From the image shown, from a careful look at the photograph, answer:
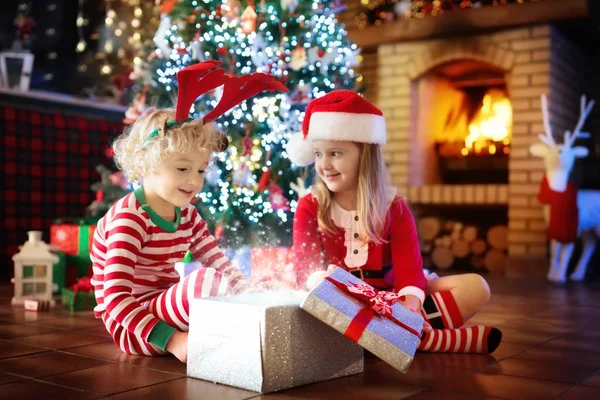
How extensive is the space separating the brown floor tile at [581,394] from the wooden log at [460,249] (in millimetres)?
3426

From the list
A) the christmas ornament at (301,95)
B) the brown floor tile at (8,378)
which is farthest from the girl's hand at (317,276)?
the christmas ornament at (301,95)

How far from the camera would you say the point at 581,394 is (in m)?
1.32

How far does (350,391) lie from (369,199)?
57 centimetres

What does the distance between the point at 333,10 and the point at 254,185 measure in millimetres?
1000

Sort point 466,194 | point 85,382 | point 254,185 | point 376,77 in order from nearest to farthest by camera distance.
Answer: point 85,382
point 254,185
point 466,194
point 376,77

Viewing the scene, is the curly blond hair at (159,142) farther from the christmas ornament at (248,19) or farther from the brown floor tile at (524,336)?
the christmas ornament at (248,19)

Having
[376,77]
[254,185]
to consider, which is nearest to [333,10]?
[254,185]

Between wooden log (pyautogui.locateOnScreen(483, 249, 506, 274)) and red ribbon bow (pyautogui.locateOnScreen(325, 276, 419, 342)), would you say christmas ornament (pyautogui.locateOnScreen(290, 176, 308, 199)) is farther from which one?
wooden log (pyautogui.locateOnScreen(483, 249, 506, 274))

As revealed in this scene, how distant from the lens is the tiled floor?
1278mm

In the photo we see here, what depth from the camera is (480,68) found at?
4.87m

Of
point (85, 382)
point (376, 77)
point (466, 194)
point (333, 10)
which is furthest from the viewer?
point (376, 77)

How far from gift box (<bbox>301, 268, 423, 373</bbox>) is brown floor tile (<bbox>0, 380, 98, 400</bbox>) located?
0.45 meters

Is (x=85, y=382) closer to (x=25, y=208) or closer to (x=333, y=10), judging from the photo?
(x=333, y=10)

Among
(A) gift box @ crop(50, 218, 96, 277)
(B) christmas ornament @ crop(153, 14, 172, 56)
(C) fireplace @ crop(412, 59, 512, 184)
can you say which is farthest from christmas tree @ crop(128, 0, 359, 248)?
(C) fireplace @ crop(412, 59, 512, 184)
